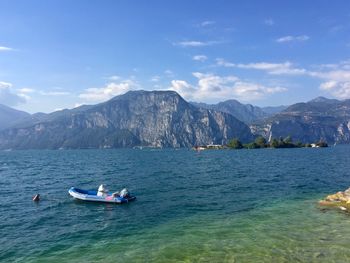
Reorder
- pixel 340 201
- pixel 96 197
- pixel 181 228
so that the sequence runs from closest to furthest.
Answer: pixel 181 228 → pixel 340 201 → pixel 96 197

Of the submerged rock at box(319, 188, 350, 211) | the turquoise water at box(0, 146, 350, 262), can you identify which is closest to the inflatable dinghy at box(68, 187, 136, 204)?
the turquoise water at box(0, 146, 350, 262)

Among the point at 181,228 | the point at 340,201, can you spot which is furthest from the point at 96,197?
the point at 340,201

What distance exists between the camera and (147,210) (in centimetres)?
5216

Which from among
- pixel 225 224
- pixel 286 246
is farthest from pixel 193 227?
pixel 286 246

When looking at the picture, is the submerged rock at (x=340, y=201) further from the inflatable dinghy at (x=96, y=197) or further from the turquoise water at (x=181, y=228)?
the inflatable dinghy at (x=96, y=197)

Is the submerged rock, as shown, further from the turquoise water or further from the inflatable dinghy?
the inflatable dinghy

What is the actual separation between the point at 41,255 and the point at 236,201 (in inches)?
1321

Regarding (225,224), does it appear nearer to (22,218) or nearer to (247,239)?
(247,239)

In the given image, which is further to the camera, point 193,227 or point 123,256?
point 193,227

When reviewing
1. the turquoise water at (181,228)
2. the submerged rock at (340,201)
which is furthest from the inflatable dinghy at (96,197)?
the submerged rock at (340,201)

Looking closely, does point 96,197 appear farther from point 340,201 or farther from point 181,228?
point 340,201

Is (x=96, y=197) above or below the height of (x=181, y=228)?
above

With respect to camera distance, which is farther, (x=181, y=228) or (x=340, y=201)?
(x=340, y=201)

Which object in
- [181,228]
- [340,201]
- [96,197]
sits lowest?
[181,228]
